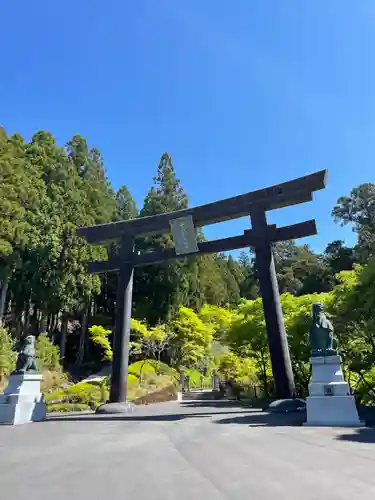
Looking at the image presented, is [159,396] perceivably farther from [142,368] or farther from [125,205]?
[125,205]

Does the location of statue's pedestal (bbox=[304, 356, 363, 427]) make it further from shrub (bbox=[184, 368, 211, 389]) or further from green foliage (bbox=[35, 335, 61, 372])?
shrub (bbox=[184, 368, 211, 389])

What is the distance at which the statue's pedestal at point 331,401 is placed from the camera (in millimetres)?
7203

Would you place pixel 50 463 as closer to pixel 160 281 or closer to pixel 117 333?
pixel 117 333

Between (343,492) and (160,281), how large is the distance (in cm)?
2771

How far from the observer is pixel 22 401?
9578mm

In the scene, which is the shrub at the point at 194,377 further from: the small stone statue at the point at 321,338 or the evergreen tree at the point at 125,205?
the small stone statue at the point at 321,338

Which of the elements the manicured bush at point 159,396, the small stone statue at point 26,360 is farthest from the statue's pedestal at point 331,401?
the manicured bush at point 159,396

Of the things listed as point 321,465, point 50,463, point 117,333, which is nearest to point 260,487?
point 321,465

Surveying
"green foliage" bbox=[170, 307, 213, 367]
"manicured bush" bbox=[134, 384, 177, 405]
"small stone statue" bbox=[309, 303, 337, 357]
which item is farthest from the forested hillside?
"manicured bush" bbox=[134, 384, 177, 405]

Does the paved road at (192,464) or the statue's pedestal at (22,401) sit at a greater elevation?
the statue's pedestal at (22,401)

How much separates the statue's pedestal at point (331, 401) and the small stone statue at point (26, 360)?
23.7 ft

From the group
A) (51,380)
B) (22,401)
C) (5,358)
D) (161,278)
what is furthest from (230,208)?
(161,278)

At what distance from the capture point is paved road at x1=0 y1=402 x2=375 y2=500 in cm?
318

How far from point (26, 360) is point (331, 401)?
25.3 feet
